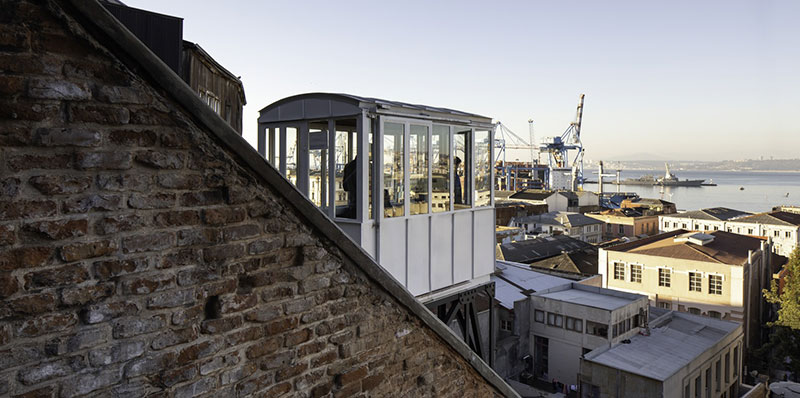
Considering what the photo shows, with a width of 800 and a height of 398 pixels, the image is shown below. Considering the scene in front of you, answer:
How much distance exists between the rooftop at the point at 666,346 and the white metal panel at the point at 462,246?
1418cm

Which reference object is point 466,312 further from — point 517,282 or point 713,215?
point 713,215

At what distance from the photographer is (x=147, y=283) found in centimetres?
204

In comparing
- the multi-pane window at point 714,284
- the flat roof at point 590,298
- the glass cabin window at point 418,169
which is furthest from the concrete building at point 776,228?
the glass cabin window at point 418,169

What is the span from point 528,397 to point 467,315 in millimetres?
15638

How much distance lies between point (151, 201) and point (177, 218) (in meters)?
0.12

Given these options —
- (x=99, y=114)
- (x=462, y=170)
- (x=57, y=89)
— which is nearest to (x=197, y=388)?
(x=99, y=114)

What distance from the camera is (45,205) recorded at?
1.79 metres

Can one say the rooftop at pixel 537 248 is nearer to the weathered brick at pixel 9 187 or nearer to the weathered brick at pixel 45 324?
the weathered brick at pixel 45 324

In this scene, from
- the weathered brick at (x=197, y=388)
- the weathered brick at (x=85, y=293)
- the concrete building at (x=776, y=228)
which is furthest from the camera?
the concrete building at (x=776, y=228)

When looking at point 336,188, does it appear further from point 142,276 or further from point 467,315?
point 142,276

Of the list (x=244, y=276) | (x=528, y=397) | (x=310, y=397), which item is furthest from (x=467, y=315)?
(x=528, y=397)

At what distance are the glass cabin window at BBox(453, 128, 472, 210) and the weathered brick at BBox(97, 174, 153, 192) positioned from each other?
5073mm

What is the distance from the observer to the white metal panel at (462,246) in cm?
685

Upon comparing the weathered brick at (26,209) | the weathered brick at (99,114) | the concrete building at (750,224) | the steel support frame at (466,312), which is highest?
the weathered brick at (99,114)
